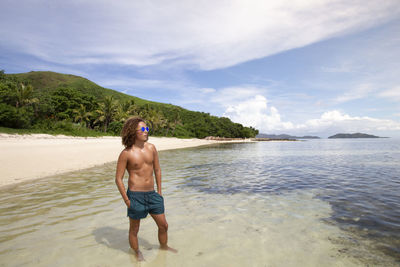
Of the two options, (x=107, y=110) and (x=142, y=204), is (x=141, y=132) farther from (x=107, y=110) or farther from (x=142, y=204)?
(x=107, y=110)

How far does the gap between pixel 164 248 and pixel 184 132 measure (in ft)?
285

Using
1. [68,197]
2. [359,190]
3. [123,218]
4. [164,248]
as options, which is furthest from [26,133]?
[359,190]

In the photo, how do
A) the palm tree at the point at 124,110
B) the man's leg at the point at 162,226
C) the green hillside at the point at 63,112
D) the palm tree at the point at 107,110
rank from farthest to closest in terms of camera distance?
1. the palm tree at the point at 124,110
2. the palm tree at the point at 107,110
3. the green hillside at the point at 63,112
4. the man's leg at the point at 162,226

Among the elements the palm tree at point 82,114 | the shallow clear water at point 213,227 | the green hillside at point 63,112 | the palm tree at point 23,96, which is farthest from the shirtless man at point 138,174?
the palm tree at point 82,114

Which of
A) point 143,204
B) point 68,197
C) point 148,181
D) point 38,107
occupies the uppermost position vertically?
point 38,107

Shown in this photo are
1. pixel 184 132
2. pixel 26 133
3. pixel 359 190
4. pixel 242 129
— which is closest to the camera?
pixel 359 190

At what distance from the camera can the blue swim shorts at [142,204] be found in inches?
135

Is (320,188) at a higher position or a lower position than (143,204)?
lower

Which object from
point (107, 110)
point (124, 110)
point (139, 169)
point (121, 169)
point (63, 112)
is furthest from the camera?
point (124, 110)

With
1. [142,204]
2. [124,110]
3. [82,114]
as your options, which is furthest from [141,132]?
[124,110]

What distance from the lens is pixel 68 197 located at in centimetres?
723

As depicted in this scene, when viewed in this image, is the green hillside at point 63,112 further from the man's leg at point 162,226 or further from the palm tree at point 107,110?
the man's leg at point 162,226

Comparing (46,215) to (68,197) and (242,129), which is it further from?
(242,129)

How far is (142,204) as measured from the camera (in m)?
3.47
